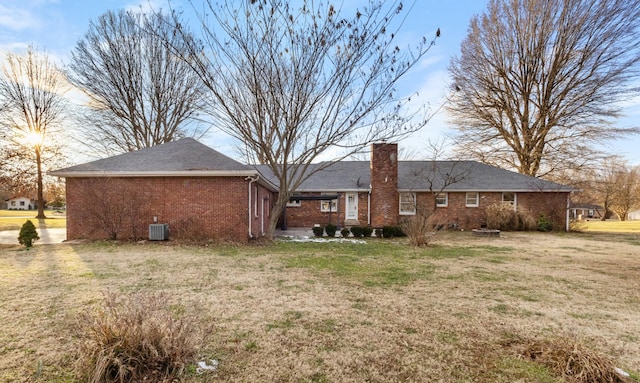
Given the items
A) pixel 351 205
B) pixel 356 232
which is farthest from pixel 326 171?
pixel 356 232

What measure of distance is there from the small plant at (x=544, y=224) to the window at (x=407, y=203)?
6703 mm

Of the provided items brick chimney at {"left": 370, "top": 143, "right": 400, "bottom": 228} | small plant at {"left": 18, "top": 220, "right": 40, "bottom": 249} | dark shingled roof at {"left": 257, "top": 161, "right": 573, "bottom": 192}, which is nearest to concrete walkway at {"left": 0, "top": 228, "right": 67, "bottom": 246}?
small plant at {"left": 18, "top": 220, "right": 40, "bottom": 249}

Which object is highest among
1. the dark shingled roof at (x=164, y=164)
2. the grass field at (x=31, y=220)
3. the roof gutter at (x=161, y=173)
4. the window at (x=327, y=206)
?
the dark shingled roof at (x=164, y=164)

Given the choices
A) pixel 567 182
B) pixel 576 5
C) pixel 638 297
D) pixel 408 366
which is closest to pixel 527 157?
pixel 567 182

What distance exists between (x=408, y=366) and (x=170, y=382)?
2058mm

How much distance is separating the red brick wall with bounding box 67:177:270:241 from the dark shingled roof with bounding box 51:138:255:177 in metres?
0.37

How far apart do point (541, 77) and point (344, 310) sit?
2416 cm

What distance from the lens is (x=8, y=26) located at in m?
10.2

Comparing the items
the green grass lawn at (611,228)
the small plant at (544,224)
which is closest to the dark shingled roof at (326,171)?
the small plant at (544,224)

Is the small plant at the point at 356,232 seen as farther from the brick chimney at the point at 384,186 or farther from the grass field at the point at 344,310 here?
the grass field at the point at 344,310

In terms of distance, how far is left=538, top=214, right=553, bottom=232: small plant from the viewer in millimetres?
17922

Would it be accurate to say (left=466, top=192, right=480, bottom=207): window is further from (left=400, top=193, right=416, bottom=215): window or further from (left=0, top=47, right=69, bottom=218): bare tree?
(left=0, top=47, right=69, bottom=218): bare tree

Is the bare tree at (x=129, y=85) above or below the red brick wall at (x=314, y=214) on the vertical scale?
above

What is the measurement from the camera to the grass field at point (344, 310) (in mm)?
3000
